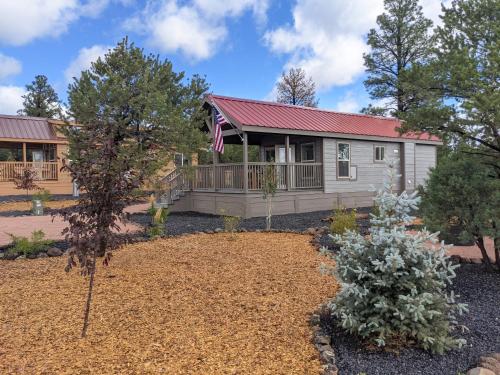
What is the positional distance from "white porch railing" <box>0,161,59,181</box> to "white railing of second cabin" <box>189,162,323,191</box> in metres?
11.8

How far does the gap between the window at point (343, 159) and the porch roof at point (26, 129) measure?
16153mm

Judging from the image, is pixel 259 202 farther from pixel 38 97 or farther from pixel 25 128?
pixel 38 97

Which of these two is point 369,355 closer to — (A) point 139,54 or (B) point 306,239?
(B) point 306,239

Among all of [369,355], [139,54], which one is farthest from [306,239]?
[139,54]

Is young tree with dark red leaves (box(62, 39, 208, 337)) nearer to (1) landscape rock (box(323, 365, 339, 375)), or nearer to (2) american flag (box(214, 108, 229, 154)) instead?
(2) american flag (box(214, 108, 229, 154))

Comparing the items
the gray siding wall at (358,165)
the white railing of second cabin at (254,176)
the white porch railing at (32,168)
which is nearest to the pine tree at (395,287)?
the white railing of second cabin at (254,176)

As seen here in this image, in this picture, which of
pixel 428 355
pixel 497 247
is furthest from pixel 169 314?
pixel 497 247

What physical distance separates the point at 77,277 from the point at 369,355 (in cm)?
Result: 420

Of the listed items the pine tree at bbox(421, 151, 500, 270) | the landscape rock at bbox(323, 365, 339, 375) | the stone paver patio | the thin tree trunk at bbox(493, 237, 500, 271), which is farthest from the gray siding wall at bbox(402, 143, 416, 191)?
the landscape rock at bbox(323, 365, 339, 375)

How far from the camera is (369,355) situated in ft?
10.4

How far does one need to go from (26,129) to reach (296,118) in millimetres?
16439

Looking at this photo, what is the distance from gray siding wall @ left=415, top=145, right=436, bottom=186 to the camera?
18.8 m

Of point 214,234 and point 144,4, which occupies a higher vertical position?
point 144,4

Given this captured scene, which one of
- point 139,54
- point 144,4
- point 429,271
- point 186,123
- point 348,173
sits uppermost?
point 144,4
